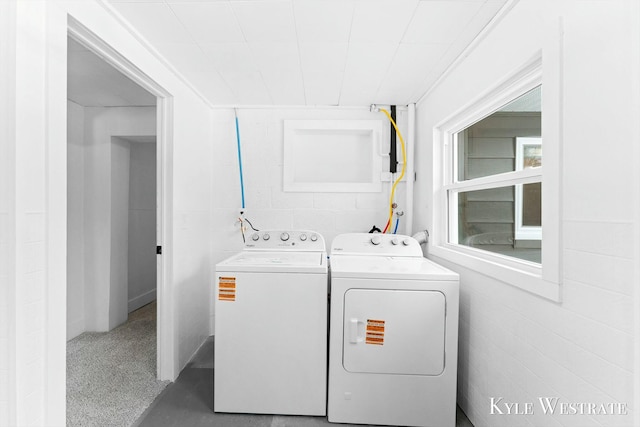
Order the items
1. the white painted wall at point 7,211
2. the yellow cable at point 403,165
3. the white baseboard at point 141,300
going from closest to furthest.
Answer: the white painted wall at point 7,211
the yellow cable at point 403,165
the white baseboard at point 141,300

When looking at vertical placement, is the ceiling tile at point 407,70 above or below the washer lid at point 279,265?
above

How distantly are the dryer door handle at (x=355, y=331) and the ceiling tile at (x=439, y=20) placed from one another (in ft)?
5.23

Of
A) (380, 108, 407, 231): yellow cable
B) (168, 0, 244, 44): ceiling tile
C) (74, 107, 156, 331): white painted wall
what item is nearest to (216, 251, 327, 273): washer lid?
(380, 108, 407, 231): yellow cable

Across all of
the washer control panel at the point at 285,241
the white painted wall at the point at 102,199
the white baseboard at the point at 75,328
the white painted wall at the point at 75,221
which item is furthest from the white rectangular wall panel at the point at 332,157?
the white baseboard at the point at 75,328

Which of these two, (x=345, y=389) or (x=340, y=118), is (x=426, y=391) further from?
(x=340, y=118)

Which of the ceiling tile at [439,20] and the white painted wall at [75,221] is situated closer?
the ceiling tile at [439,20]

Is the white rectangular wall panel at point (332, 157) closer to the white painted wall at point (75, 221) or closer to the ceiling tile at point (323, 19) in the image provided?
the ceiling tile at point (323, 19)

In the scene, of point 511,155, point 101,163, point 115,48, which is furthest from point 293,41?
point 101,163

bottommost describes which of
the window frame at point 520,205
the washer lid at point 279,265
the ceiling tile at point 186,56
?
the washer lid at point 279,265

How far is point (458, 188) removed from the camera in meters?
1.95

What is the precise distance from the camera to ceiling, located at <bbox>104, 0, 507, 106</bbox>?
4.35 feet

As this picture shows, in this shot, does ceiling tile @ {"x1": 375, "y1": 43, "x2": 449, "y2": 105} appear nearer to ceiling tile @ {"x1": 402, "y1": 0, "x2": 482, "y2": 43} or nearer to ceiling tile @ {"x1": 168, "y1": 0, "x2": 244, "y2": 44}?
ceiling tile @ {"x1": 402, "y1": 0, "x2": 482, "y2": 43}

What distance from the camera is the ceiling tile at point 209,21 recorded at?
4.34 ft

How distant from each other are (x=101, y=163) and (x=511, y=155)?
3.42 m
